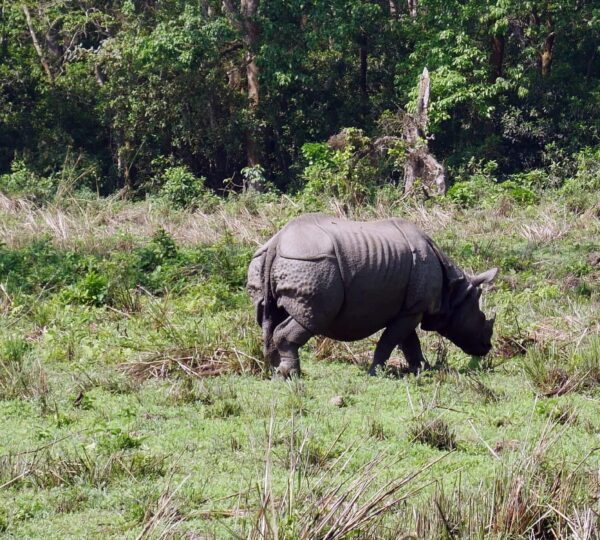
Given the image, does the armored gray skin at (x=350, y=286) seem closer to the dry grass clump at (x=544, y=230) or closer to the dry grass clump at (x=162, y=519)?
the dry grass clump at (x=162, y=519)

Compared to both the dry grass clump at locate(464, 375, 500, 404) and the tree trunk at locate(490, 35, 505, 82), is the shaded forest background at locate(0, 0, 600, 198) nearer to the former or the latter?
the tree trunk at locate(490, 35, 505, 82)

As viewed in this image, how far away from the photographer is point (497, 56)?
2605 cm

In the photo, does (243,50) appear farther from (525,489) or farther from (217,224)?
(525,489)

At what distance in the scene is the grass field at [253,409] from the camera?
5.17 metres

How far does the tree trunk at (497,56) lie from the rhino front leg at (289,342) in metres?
18.1

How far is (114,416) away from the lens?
771 cm

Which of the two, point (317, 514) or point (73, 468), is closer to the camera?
point (317, 514)

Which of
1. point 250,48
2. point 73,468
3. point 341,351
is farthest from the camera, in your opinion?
point 250,48

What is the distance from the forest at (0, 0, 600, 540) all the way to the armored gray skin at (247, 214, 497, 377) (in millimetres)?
381

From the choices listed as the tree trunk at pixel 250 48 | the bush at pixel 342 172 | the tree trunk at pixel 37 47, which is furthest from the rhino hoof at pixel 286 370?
the tree trunk at pixel 37 47

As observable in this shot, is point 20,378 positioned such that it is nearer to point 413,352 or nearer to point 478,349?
point 413,352

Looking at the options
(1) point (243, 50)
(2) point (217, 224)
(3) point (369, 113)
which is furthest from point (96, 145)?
(2) point (217, 224)

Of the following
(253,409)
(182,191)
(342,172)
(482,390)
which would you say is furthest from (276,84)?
(253,409)

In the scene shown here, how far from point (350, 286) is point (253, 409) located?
1.71m
